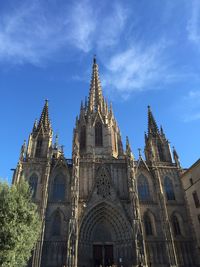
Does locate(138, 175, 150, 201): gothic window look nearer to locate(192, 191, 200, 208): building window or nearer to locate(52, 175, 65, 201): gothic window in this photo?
locate(192, 191, 200, 208): building window

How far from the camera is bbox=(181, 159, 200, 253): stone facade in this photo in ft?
95.7

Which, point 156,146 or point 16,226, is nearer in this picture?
point 16,226

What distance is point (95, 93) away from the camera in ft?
160

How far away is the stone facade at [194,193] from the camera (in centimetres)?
2916

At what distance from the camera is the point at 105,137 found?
130 ft

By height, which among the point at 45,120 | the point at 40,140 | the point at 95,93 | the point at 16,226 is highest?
the point at 95,93

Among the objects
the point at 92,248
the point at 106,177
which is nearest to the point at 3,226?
the point at 92,248

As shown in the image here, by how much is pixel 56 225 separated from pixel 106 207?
6460 millimetres

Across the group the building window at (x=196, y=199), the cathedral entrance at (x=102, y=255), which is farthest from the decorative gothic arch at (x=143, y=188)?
the cathedral entrance at (x=102, y=255)

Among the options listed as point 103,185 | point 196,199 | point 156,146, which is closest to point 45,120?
point 103,185

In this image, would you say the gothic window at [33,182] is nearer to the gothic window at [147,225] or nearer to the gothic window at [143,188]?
the gothic window at [143,188]

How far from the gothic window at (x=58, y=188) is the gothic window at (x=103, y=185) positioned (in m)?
4.74

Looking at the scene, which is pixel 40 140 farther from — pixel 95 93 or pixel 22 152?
pixel 95 93

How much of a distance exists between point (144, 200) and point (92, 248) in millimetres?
8868
